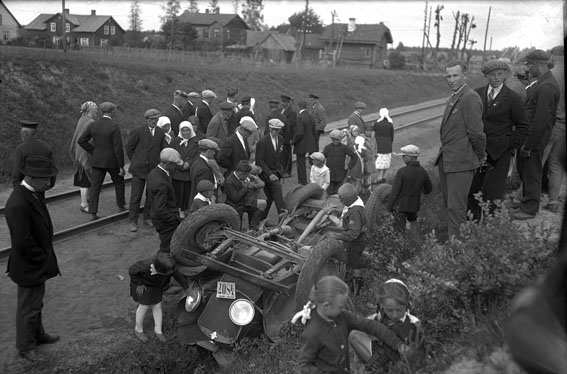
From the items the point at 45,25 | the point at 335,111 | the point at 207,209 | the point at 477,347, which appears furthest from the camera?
the point at 45,25

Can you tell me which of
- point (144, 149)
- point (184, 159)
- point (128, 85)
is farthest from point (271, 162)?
point (128, 85)

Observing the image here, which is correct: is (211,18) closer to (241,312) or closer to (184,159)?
(184,159)

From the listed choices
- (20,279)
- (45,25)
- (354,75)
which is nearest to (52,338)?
(20,279)

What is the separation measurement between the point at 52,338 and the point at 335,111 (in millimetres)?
24713

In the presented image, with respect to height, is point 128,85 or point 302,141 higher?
point 128,85

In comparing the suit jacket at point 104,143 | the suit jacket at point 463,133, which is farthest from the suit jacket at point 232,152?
the suit jacket at point 463,133

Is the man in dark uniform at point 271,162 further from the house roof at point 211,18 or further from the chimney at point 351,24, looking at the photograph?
the house roof at point 211,18

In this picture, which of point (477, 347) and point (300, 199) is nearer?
point (477, 347)

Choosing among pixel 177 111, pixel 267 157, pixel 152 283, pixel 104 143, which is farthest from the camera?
pixel 177 111

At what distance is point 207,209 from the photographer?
7422mm

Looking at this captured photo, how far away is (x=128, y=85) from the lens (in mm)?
23969

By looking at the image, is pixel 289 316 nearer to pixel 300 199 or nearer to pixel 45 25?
pixel 300 199

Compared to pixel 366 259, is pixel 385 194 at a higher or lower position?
higher

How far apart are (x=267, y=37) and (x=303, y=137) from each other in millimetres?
61305
